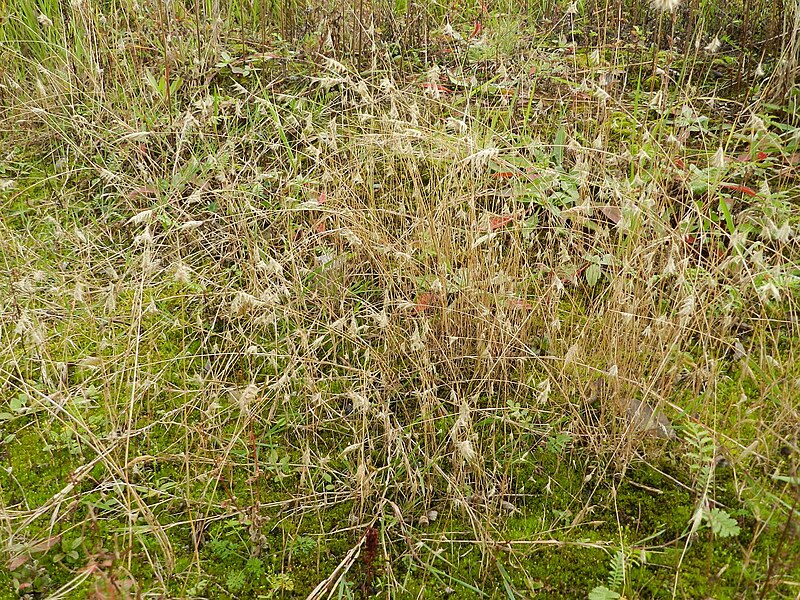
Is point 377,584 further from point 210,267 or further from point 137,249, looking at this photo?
point 137,249

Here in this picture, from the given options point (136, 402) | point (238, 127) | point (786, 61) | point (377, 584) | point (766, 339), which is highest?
point (786, 61)

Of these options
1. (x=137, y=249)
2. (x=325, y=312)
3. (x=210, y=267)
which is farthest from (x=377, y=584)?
(x=137, y=249)

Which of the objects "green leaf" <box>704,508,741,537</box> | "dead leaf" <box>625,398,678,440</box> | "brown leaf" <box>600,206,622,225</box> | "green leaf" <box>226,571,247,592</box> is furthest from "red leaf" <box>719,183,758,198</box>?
"green leaf" <box>226,571,247,592</box>

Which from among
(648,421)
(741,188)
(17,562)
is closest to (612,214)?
(741,188)

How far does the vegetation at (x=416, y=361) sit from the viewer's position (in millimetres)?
1936

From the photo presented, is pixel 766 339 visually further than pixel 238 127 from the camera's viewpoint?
No

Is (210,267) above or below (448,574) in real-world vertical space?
above

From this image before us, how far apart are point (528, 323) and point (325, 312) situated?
0.70 m

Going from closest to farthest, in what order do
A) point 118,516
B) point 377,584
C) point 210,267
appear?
1. point 377,584
2. point 118,516
3. point 210,267

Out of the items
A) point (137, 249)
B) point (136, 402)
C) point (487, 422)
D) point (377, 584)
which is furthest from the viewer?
point (137, 249)

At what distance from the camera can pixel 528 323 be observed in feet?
8.04

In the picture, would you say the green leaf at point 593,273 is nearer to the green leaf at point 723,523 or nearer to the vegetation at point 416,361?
the vegetation at point 416,361

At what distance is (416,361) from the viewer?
2.34m

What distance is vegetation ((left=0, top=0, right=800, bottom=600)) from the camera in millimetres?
1936
